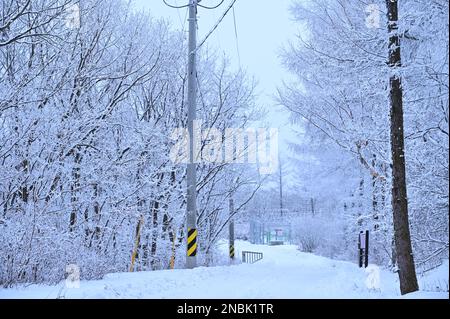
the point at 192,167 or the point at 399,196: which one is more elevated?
the point at 192,167

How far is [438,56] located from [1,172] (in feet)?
28.8

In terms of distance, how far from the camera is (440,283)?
291 inches

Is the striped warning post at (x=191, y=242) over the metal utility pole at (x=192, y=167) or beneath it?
beneath

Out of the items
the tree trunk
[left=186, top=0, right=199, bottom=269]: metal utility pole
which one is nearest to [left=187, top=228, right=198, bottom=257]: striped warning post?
[left=186, top=0, right=199, bottom=269]: metal utility pole

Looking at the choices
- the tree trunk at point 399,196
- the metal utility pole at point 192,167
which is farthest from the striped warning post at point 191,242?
the tree trunk at point 399,196

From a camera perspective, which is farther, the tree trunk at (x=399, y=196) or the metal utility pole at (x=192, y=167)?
the metal utility pole at (x=192, y=167)

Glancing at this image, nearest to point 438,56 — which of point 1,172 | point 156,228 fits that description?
point 1,172

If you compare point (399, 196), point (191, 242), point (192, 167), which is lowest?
point (191, 242)

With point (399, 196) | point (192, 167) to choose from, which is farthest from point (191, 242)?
point (399, 196)

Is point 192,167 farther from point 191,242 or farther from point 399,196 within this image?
point 399,196

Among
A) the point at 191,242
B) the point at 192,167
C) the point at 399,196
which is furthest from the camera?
the point at 192,167

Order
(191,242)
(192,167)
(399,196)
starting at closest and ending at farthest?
(399,196) → (191,242) → (192,167)

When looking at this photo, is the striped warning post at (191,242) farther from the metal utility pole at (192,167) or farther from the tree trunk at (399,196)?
the tree trunk at (399,196)

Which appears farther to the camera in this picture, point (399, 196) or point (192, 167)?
point (192, 167)
